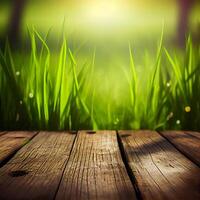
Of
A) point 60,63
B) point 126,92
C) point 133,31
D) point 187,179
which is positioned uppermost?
point 133,31

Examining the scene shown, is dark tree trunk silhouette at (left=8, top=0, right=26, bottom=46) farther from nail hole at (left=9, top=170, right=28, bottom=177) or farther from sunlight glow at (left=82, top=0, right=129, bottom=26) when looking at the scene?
nail hole at (left=9, top=170, right=28, bottom=177)

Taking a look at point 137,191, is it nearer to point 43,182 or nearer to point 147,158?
point 43,182

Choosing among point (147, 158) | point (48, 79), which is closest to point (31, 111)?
point (48, 79)

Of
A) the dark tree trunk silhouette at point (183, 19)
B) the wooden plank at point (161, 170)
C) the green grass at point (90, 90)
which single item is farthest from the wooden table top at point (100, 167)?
the dark tree trunk silhouette at point (183, 19)

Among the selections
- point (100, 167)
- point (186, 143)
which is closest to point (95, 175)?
point (100, 167)

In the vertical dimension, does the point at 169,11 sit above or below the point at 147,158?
above

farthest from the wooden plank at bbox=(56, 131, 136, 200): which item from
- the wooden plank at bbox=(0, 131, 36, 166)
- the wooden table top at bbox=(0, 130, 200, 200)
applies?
the wooden plank at bbox=(0, 131, 36, 166)
